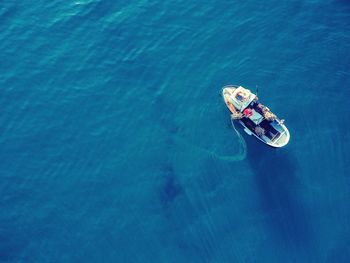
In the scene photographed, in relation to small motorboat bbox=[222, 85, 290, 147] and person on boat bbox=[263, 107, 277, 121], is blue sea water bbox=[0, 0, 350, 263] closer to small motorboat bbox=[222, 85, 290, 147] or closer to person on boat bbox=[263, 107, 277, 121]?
small motorboat bbox=[222, 85, 290, 147]

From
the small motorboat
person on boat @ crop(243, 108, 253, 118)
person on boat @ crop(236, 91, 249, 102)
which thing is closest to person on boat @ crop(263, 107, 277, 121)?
the small motorboat

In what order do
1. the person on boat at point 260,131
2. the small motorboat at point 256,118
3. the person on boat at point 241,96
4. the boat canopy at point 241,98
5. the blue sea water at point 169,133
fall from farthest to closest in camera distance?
the person on boat at point 241,96 → the boat canopy at point 241,98 → the person on boat at point 260,131 → the small motorboat at point 256,118 → the blue sea water at point 169,133

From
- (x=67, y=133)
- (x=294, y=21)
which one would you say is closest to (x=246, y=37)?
(x=294, y=21)

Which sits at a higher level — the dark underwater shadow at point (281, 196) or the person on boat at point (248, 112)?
the person on boat at point (248, 112)

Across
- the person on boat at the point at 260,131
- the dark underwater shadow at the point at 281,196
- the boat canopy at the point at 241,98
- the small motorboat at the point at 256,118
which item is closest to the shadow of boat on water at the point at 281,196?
the dark underwater shadow at the point at 281,196

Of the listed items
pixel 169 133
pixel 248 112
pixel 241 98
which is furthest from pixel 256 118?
pixel 169 133

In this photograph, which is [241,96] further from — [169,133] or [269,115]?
[169,133]

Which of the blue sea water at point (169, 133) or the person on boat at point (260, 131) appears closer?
the blue sea water at point (169, 133)

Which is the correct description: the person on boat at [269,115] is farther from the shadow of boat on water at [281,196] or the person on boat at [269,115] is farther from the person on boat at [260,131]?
the shadow of boat on water at [281,196]
